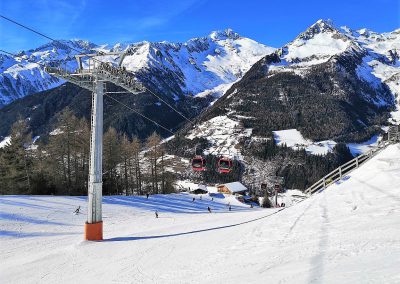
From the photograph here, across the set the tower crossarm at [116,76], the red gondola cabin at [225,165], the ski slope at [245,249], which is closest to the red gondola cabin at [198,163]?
the red gondola cabin at [225,165]

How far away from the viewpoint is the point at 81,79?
827 inches

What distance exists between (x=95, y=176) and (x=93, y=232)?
8.98ft

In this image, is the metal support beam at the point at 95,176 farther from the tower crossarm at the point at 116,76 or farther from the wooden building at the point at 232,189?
the wooden building at the point at 232,189

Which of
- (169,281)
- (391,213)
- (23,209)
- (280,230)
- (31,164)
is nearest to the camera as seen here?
(169,281)

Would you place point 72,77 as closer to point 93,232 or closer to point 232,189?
point 93,232

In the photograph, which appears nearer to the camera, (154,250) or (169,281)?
(169,281)

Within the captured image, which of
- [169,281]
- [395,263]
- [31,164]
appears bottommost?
[169,281]

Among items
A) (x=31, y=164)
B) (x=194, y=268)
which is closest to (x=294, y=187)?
(x=31, y=164)

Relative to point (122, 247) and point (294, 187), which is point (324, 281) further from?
point (294, 187)

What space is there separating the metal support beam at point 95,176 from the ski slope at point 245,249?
792 millimetres

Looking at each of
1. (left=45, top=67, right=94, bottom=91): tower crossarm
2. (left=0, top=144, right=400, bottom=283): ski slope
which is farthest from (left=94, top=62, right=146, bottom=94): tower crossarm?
(left=0, top=144, right=400, bottom=283): ski slope

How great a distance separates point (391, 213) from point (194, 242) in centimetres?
770

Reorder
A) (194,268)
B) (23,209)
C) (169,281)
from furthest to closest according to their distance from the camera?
(23,209) < (194,268) < (169,281)

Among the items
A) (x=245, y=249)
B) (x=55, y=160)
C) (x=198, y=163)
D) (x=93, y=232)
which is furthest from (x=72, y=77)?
(x=55, y=160)
